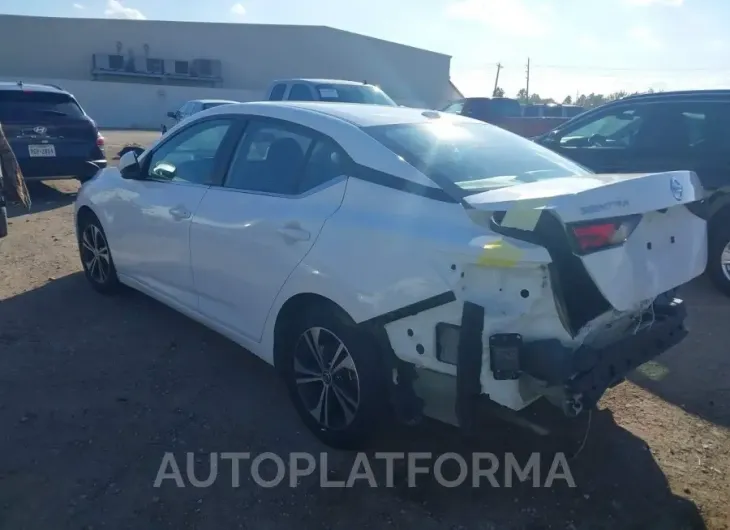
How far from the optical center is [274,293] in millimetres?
3607

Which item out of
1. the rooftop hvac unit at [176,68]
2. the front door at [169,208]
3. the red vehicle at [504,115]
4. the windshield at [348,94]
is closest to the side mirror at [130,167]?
the front door at [169,208]

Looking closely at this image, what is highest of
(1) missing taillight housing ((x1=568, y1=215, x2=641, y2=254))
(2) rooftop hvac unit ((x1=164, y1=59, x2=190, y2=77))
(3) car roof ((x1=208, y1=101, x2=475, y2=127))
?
(2) rooftop hvac unit ((x1=164, y1=59, x2=190, y2=77))

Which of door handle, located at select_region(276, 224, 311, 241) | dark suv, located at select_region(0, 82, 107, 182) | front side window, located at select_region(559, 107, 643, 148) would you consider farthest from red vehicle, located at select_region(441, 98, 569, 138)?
door handle, located at select_region(276, 224, 311, 241)

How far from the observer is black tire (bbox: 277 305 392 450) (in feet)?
10.4

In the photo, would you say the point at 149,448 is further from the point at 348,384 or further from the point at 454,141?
the point at 454,141

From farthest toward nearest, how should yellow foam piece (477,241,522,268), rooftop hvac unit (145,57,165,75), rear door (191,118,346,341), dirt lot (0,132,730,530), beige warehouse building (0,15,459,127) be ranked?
1. rooftop hvac unit (145,57,165,75)
2. beige warehouse building (0,15,459,127)
3. rear door (191,118,346,341)
4. dirt lot (0,132,730,530)
5. yellow foam piece (477,241,522,268)

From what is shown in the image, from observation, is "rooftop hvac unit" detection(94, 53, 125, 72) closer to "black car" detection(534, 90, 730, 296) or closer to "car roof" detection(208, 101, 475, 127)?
"black car" detection(534, 90, 730, 296)

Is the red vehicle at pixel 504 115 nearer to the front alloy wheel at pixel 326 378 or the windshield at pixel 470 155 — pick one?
the windshield at pixel 470 155

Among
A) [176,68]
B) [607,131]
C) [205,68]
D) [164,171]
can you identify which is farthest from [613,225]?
[176,68]

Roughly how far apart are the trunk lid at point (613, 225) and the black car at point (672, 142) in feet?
9.60

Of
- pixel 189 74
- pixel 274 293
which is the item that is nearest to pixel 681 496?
pixel 274 293

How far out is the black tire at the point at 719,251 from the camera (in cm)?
598

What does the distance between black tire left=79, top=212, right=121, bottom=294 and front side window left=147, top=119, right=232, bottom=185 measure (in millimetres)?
1049

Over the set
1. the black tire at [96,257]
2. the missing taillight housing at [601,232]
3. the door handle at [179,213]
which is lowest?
the black tire at [96,257]
